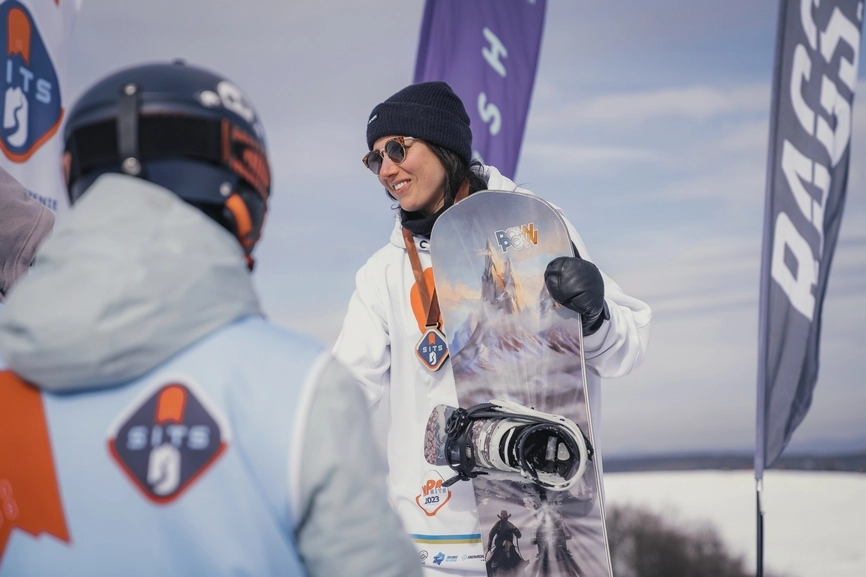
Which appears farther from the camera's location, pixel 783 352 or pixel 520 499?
pixel 783 352

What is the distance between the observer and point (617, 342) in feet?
6.79

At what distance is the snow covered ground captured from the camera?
5332 mm

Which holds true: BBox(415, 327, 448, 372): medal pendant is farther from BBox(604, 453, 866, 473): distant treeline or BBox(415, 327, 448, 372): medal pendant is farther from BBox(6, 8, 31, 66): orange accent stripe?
BBox(604, 453, 866, 473): distant treeline

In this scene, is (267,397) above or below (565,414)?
above

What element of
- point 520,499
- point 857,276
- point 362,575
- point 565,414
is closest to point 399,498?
point 520,499

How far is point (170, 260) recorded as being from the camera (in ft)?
2.71

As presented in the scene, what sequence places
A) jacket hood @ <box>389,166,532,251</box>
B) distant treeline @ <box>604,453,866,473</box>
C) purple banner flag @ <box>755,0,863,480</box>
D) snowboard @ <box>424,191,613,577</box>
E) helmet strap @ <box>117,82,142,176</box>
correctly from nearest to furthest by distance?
helmet strap @ <box>117,82,142,176</box>, snowboard @ <box>424,191,613,577</box>, jacket hood @ <box>389,166,532,251</box>, purple banner flag @ <box>755,0,863,480</box>, distant treeline @ <box>604,453,866,473</box>

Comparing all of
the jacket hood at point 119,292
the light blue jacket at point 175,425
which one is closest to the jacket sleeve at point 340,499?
the light blue jacket at point 175,425

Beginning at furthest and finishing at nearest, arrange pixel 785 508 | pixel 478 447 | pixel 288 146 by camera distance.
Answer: pixel 288 146 → pixel 785 508 → pixel 478 447

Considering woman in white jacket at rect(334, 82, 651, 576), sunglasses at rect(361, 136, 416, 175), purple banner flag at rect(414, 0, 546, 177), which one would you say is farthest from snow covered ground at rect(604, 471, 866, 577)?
sunglasses at rect(361, 136, 416, 175)

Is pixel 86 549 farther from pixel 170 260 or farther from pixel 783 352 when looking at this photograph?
pixel 783 352

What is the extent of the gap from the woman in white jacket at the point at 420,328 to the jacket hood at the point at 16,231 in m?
0.82

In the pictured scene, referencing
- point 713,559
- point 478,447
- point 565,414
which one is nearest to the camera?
point 478,447

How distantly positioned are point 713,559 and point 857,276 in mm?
4125
